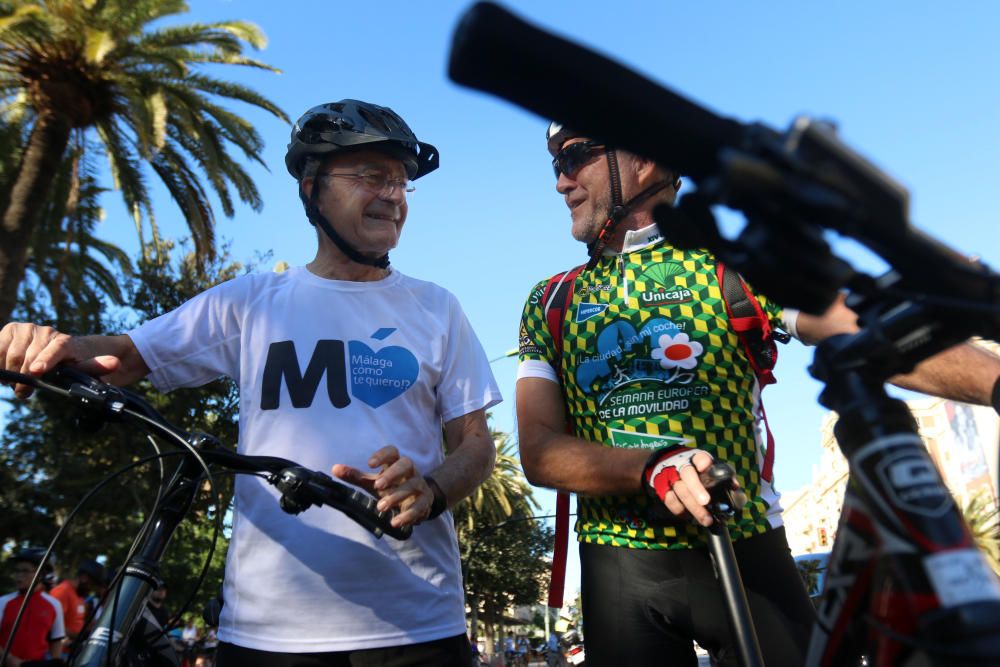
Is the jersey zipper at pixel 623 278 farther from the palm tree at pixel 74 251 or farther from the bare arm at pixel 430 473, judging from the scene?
the palm tree at pixel 74 251

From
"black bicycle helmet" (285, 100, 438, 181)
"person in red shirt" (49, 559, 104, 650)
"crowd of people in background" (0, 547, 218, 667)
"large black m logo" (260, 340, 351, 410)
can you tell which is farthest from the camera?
"person in red shirt" (49, 559, 104, 650)

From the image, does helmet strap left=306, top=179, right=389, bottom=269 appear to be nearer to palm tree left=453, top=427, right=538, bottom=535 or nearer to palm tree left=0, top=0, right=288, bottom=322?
palm tree left=0, top=0, right=288, bottom=322

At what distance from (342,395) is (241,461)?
70 cm

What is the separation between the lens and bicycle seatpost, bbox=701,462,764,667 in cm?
193

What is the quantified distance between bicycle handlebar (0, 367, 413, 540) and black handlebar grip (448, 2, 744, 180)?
4.42 feet

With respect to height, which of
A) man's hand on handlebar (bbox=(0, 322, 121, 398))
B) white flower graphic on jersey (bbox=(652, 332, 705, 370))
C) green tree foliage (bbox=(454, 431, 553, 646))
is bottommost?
white flower graphic on jersey (bbox=(652, 332, 705, 370))

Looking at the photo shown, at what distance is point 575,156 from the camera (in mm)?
3295

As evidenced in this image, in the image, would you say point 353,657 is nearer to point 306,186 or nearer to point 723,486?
point 723,486

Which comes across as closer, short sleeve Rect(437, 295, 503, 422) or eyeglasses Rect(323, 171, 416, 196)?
short sleeve Rect(437, 295, 503, 422)

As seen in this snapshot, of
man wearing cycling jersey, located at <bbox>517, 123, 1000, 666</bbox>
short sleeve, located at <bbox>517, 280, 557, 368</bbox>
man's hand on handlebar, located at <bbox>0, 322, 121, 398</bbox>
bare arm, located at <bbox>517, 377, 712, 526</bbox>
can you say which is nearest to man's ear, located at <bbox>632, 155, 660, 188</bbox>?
man wearing cycling jersey, located at <bbox>517, 123, 1000, 666</bbox>

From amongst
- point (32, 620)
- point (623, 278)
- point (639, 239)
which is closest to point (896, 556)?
point (623, 278)

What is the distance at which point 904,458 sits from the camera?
1017 mm

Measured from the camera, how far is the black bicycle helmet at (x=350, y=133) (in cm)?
342

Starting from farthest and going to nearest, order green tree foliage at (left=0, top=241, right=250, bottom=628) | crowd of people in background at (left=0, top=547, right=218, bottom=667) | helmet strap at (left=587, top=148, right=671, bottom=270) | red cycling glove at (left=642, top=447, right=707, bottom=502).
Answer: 1. green tree foliage at (left=0, top=241, right=250, bottom=628)
2. crowd of people in background at (left=0, top=547, right=218, bottom=667)
3. helmet strap at (left=587, top=148, right=671, bottom=270)
4. red cycling glove at (left=642, top=447, right=707, bottom=502)
